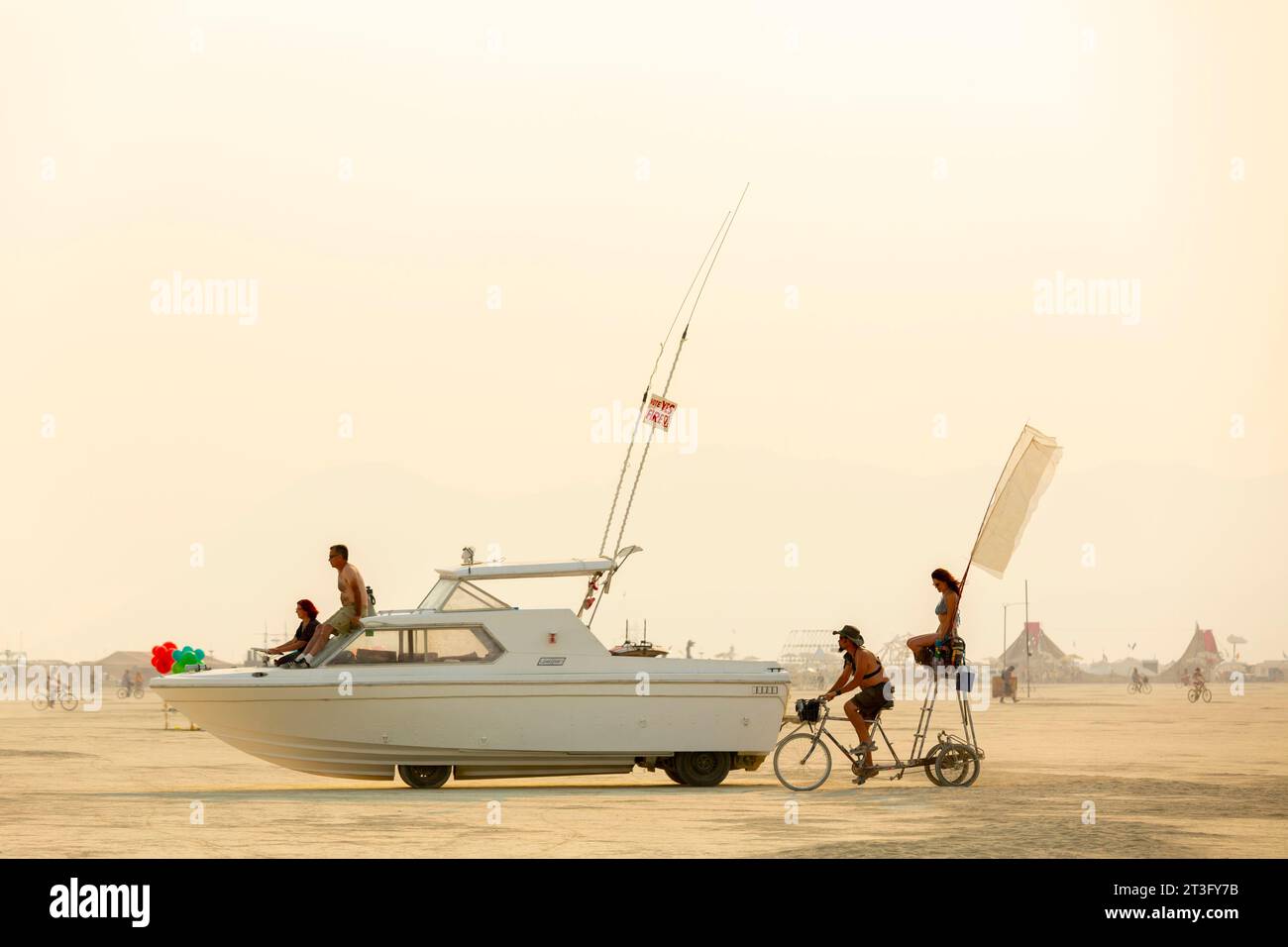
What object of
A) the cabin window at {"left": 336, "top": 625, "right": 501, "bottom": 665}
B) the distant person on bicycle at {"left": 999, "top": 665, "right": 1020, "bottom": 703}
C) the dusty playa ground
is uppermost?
the cabin window at {"left": 336, "top": 625, "right": 501, "bottom": 665}

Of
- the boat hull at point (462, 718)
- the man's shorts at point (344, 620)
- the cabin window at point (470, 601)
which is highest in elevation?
the cabin window at point (470, 601)

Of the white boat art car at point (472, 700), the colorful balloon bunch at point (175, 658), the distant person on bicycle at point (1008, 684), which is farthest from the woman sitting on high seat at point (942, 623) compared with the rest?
the distant person on bicycle at point (1008, 684)

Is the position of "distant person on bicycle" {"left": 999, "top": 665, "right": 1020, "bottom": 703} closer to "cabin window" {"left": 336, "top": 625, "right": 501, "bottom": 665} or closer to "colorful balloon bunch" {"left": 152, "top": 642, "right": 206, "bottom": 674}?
"colorful balloon bunch" {"left": 152, "top": 642, "right": 206, "bottom": 674}

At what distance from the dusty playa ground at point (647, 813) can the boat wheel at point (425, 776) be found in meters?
0.34

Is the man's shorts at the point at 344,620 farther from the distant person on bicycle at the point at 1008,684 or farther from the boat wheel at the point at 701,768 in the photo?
the distant person on bicycle at the point at 1008,684

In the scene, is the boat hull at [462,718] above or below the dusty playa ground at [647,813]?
above

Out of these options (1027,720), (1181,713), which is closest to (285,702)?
(1027,720)

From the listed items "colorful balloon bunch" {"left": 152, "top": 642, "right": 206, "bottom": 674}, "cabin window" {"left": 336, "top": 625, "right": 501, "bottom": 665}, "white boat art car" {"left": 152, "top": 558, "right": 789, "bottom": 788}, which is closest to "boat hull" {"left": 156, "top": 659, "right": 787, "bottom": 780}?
"white boat art car" {"left": 152, "top": 558, "right": 789, "bottom": 788}

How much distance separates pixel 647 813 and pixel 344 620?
4810 mm

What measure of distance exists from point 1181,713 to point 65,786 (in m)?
42.3

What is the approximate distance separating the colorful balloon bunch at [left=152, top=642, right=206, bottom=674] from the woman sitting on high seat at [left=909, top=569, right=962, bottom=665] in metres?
21.4

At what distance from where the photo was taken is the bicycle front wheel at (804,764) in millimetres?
20000

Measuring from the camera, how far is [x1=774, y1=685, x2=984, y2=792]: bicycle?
65.2ft
